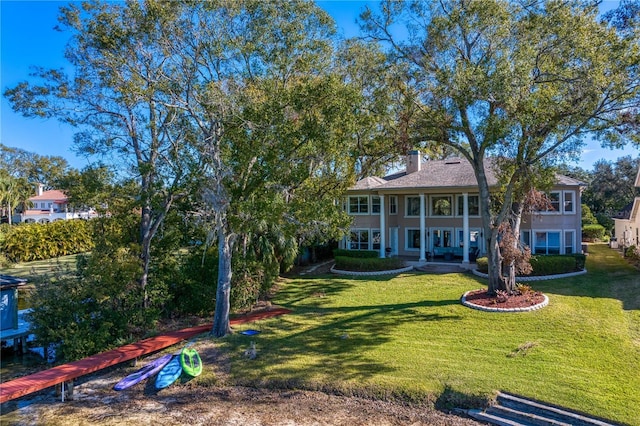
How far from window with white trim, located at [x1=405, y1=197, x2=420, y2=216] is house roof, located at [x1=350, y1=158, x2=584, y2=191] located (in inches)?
65.1

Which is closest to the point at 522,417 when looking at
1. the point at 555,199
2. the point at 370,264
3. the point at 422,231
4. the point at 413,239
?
the point at 370,264

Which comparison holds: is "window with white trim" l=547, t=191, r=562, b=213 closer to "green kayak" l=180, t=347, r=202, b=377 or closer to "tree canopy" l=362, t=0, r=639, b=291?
"tree canopy" l=362, t=0, r=639, b=291

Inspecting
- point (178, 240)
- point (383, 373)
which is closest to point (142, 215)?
point (178, 240)

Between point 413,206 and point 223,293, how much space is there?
1774 centimetres

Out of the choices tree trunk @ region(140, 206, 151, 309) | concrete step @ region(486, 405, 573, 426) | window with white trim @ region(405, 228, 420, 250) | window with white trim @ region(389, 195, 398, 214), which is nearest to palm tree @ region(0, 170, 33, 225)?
tree trunk @ region(140, 206, 151, 309)

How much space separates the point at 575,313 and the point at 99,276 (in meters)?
17.0

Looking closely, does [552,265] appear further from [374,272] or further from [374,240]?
[374,240]

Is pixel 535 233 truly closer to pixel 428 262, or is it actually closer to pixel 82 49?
pixel 428 262

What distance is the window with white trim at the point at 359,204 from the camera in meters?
28.5

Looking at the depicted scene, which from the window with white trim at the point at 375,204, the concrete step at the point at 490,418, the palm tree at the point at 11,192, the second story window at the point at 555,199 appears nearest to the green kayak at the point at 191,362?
the concrete step at the point at 490,418

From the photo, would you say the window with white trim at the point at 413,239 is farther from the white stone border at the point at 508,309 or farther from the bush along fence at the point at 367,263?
the white stone border at the point at 508,309

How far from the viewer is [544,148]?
16516mm

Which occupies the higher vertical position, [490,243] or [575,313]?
[490,243]

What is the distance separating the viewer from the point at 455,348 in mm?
12336
